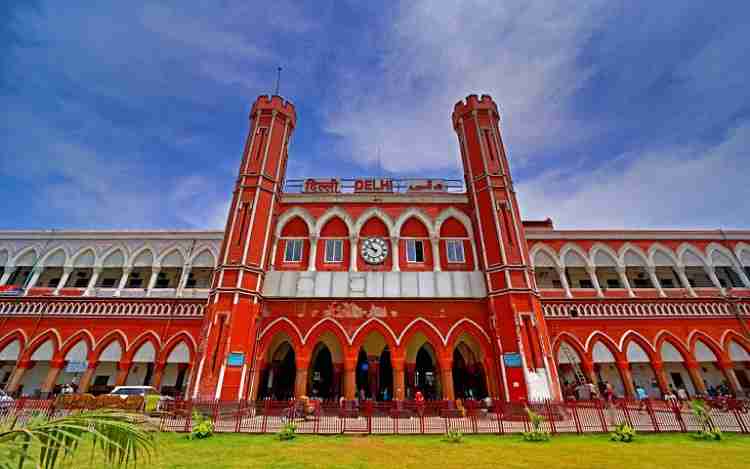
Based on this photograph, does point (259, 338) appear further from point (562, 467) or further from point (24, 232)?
point (24, 232)

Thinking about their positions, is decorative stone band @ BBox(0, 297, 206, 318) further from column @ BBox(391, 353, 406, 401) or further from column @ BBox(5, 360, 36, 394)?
column @ BBox(391, 353, 406, 401)

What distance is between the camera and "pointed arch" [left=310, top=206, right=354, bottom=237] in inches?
859

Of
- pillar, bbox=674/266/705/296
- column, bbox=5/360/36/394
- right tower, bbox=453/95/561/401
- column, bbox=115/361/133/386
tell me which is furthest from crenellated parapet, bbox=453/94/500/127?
column, bbox=5/360/36/394

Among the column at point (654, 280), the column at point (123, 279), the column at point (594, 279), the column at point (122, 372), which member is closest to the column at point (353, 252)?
the column at point (122, 372)

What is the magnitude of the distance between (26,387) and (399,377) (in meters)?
22.7

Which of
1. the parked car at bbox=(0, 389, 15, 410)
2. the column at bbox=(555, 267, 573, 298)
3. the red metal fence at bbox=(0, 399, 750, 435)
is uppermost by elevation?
the column at bbox=(555, 267, 573, 298)

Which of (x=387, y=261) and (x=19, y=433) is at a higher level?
(x=387, y=261)

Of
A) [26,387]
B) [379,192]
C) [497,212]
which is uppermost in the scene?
[379,192]

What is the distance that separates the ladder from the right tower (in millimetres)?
4620

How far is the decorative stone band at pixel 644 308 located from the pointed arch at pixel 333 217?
1290 centimetres

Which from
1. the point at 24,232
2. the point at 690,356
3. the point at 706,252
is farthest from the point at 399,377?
the point at 24,232

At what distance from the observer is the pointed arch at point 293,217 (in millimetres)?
21969

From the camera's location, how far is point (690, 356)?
20.5 metres

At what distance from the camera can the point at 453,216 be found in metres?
22.5
